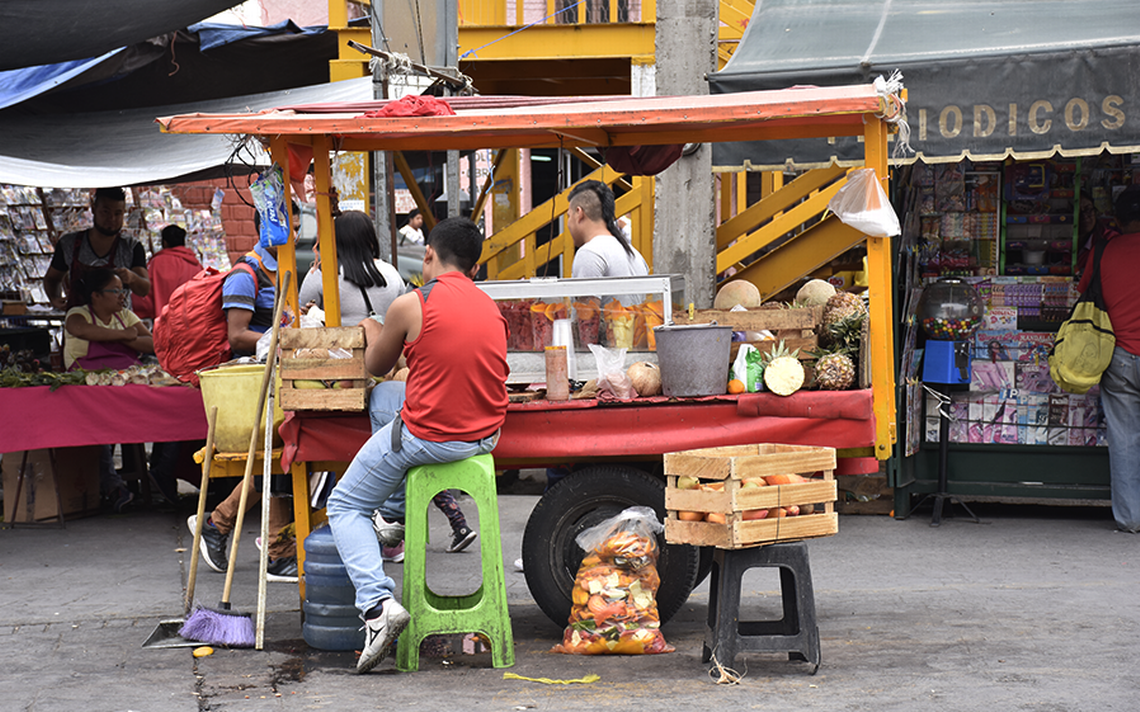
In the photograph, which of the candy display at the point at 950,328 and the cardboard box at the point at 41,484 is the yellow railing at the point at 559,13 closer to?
the candy display at the point at 950,328

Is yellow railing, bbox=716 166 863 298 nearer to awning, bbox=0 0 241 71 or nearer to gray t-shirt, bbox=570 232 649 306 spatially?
gray t-shirt, bbox=570 232 649 306

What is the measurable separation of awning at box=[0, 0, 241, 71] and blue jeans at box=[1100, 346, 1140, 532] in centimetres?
692

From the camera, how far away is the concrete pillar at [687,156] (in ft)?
24.8

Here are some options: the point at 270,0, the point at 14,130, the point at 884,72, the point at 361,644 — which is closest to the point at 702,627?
the point at 361,644

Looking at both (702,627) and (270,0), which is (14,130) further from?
(270,0)

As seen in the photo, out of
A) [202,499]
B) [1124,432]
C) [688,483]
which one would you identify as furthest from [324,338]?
[1124,432]

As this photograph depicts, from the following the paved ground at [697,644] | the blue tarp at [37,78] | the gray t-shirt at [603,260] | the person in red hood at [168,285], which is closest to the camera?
the paved ground at [697,644]

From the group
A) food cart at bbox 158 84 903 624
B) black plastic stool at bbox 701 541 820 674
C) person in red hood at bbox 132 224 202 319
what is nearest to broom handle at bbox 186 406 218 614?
food cart at bbox 158 84 903 624

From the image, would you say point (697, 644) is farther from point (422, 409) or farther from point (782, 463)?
point (422, 409)

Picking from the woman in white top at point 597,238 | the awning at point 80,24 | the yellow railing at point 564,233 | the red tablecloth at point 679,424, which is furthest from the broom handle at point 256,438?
the yellow railing at point 564,233

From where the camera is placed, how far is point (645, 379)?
541cm

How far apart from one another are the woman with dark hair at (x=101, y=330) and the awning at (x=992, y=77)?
4.58 m

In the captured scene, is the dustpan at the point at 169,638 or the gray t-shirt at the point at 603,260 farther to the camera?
the gray t-shirt at the point at 603,260

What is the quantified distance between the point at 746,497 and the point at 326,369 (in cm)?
202
